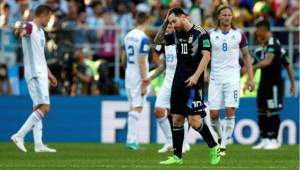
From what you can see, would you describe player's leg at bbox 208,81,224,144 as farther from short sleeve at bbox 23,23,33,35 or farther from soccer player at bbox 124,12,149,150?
short sleeve at bbox 23,23,33,35

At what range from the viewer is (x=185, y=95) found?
583 inches

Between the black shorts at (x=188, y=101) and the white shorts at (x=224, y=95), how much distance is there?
3.13m

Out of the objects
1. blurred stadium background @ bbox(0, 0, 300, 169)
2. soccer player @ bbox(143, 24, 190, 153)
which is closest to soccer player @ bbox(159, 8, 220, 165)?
soccer player @ bbox(143, 24, 190, 153)

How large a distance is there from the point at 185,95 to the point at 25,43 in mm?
4508

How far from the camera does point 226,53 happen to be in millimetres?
18000

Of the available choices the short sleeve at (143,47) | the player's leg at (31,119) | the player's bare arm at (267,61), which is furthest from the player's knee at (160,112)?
the player's bare arm at (267,61)

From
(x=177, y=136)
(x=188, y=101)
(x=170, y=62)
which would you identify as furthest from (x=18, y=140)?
(x=188, y=101)

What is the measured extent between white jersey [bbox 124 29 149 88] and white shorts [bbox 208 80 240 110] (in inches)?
78.7

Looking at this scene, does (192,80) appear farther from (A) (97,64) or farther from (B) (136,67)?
(A) (97,64)

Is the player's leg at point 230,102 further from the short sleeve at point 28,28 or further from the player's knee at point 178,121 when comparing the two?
the short sleeve at point 28,28

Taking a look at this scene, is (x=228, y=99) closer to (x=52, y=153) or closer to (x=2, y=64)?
(x=52, y=153)

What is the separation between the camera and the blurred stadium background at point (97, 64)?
23.5 m

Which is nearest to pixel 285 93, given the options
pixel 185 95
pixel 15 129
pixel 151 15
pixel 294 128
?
pixel 294 128

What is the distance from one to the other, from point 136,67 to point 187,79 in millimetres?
5170
